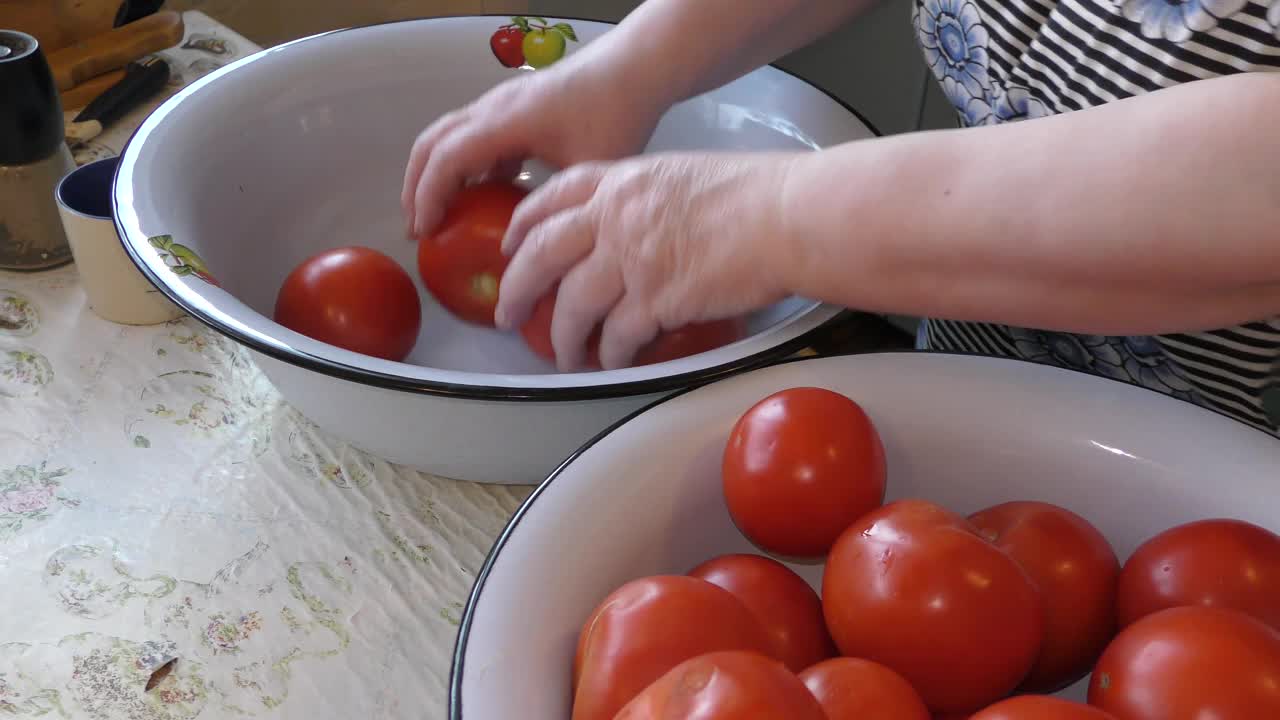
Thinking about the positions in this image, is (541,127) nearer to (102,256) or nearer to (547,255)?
(547,255)

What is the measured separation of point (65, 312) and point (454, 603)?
1.50 feet

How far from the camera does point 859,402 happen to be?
57 centimetres

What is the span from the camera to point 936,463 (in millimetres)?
574

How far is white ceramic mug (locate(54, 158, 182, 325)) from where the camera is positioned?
2.52 ft

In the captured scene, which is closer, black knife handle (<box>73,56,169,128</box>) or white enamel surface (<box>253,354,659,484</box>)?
white enamel surface (<box>253,354,659,484</box>)

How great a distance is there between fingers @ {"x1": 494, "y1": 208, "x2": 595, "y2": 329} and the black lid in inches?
17.7

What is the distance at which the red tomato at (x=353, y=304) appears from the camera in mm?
735

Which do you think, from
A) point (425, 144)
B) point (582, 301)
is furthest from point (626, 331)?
point (425, 144)

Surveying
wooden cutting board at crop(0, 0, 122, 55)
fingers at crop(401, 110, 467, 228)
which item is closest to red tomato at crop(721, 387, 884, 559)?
fingers at crop(401, 110, 467, 228)

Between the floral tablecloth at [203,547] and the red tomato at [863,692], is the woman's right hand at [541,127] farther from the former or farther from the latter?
the red tomato at [863,692]

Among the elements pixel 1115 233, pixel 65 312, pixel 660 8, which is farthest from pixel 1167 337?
pixel 65 312

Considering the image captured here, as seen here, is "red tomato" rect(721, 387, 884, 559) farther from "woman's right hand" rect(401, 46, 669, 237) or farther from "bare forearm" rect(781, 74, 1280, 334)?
"woman's right hand" rect(401, 46, 669, 237)

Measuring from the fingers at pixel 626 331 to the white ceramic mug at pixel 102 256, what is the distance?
0.36 metres

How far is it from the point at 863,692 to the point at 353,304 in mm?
472
